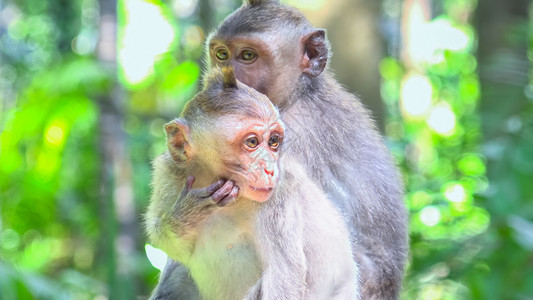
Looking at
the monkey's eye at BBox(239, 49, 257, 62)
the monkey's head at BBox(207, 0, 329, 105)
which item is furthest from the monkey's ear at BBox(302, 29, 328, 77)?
the monkey's eye at BBox(239, 49, 257, 62)

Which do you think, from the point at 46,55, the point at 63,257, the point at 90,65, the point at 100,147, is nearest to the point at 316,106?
the point at 100,147

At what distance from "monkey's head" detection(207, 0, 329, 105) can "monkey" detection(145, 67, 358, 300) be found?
704 millimetres

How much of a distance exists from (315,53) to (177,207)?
136 cm

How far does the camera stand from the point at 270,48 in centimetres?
367

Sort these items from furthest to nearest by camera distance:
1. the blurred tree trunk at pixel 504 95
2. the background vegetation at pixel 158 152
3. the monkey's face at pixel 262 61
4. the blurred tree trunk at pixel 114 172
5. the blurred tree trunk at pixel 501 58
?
the blurred tree trunk at pixel 501 58 → the blurred tree trunk at pixel 504 95 → the background vegetation at pixel 158 152 → the blurred tree trunk at pixel 114 172 → the monkey's face at pixel 262 61

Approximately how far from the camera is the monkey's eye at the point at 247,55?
3.65 meters

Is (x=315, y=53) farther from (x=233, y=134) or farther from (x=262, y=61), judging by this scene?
(x=233, y=134)

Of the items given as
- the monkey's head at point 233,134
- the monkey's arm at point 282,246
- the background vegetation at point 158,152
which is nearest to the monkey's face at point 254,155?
the monkey's head at point 233,134

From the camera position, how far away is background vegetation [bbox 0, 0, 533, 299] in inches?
179

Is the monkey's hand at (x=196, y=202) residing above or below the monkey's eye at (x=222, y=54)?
below

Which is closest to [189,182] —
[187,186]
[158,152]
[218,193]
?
[187,186]

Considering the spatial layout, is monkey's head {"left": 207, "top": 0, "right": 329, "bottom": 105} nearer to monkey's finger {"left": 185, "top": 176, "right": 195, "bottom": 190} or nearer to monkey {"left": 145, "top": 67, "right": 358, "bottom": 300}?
monkey {"left": 145, "top": 67, "right": 358, "bottom": 300}

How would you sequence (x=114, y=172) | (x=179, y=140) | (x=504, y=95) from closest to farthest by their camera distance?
(x=179, y=140) < (x=114, y=172) < (x=504, y=95)

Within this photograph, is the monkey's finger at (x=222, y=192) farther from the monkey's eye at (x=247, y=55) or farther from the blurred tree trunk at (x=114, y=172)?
the blurred tree trunk at (x=114, y=172)
